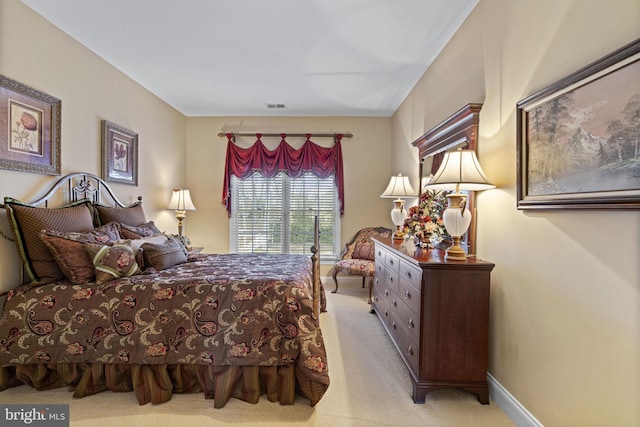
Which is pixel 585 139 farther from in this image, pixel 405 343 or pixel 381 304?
pixel 381 304

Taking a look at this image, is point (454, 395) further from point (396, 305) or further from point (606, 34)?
point (606, 34)

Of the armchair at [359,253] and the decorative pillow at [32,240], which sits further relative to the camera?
the armchair at [359,253]

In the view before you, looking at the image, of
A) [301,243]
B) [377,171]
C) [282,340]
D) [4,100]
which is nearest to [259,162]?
[301,243]

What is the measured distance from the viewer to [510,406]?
1980mm

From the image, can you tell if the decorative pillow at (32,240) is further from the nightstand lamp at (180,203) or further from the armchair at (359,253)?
the armchair at (359,253)

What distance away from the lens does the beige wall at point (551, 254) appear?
130 cm

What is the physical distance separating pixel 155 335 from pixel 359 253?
3.28m

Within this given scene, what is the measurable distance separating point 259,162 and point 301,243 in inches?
59.1

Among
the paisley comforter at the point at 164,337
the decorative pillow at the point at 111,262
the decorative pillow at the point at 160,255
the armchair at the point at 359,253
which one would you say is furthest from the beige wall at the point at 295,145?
the paisley comforter at the point at 164,337

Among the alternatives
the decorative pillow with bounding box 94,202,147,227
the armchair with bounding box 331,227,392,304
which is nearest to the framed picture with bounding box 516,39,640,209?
the armchair with bounding box 331,227,392,304

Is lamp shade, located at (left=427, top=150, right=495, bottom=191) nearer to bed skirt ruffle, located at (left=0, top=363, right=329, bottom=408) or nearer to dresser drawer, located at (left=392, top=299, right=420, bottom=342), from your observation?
dresser drawer, located at (left=392, top=299, right=420, bottom=342)

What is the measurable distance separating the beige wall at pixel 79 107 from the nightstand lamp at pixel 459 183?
3185 mm

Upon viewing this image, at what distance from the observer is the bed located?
2.12m

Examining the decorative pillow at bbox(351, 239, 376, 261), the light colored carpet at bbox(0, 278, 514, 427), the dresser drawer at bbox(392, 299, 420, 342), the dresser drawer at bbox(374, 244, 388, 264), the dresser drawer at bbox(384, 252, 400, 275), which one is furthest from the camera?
the decorative pillow at bbox(351, 239, 376, 261)
